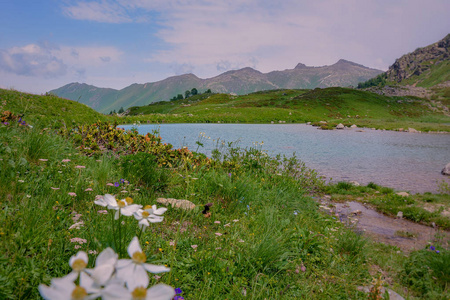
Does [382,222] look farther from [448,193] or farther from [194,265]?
[194,265]

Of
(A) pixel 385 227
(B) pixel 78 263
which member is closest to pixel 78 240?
(B) pixel 78 263

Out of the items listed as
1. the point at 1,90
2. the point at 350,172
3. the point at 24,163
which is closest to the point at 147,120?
the point at 1,90

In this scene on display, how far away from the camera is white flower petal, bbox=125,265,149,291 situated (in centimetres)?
67

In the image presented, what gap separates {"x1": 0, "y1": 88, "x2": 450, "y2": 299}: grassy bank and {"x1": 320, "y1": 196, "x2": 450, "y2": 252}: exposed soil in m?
0.69

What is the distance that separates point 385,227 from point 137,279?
7.21 metres

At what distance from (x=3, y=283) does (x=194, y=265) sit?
5.88ft

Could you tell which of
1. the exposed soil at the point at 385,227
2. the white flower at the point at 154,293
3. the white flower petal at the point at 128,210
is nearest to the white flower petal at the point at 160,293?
the white flower at the point at 154,293

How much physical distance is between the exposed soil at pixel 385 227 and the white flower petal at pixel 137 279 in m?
5.82

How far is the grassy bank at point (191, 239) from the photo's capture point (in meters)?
2.49

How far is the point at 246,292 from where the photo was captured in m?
2.76

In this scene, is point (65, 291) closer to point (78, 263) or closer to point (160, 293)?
point (78, 263)

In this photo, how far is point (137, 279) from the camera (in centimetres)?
69

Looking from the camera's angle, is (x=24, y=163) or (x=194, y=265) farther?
(x=24, y=163)

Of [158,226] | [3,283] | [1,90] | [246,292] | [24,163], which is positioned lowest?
[246,292]
